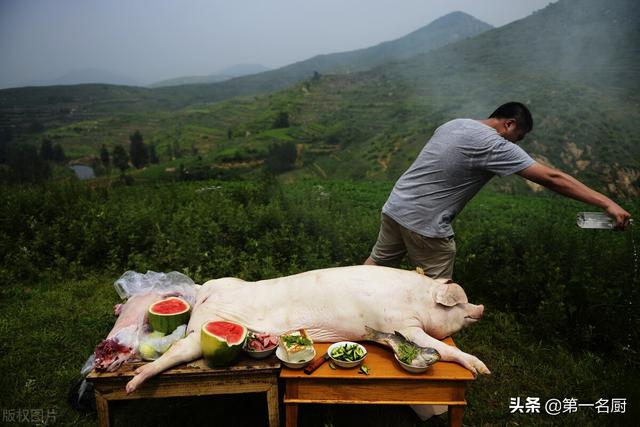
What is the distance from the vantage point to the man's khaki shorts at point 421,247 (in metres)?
3.77

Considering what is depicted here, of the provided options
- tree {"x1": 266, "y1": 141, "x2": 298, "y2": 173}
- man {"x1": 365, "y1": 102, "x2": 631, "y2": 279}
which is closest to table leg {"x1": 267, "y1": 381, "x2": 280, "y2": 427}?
man {"x1": 365, "y1": 102, "x2": 631, "y2": 279}

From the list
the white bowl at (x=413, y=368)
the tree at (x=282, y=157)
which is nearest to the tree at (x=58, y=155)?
the tree at (x=282, y=157)

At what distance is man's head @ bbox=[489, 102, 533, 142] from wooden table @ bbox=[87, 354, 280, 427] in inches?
108

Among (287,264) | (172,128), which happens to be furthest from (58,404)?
(172,128)

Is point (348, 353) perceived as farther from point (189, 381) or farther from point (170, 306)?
point (170, 306)

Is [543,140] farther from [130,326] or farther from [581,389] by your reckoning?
[130,326]

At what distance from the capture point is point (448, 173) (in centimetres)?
357

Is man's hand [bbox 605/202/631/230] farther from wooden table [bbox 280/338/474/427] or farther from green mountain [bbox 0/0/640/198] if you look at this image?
green mountain [bbox 0/0/640/198]

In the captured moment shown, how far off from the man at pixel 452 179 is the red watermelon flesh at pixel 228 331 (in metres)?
1.73

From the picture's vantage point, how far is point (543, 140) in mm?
27938

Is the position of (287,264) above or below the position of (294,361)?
below

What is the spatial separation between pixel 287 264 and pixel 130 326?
3031 mm

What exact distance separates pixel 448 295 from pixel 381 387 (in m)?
0.97

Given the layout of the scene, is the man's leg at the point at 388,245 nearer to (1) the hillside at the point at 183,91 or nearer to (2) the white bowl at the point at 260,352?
(2) the white bowl at the point at 260,352
